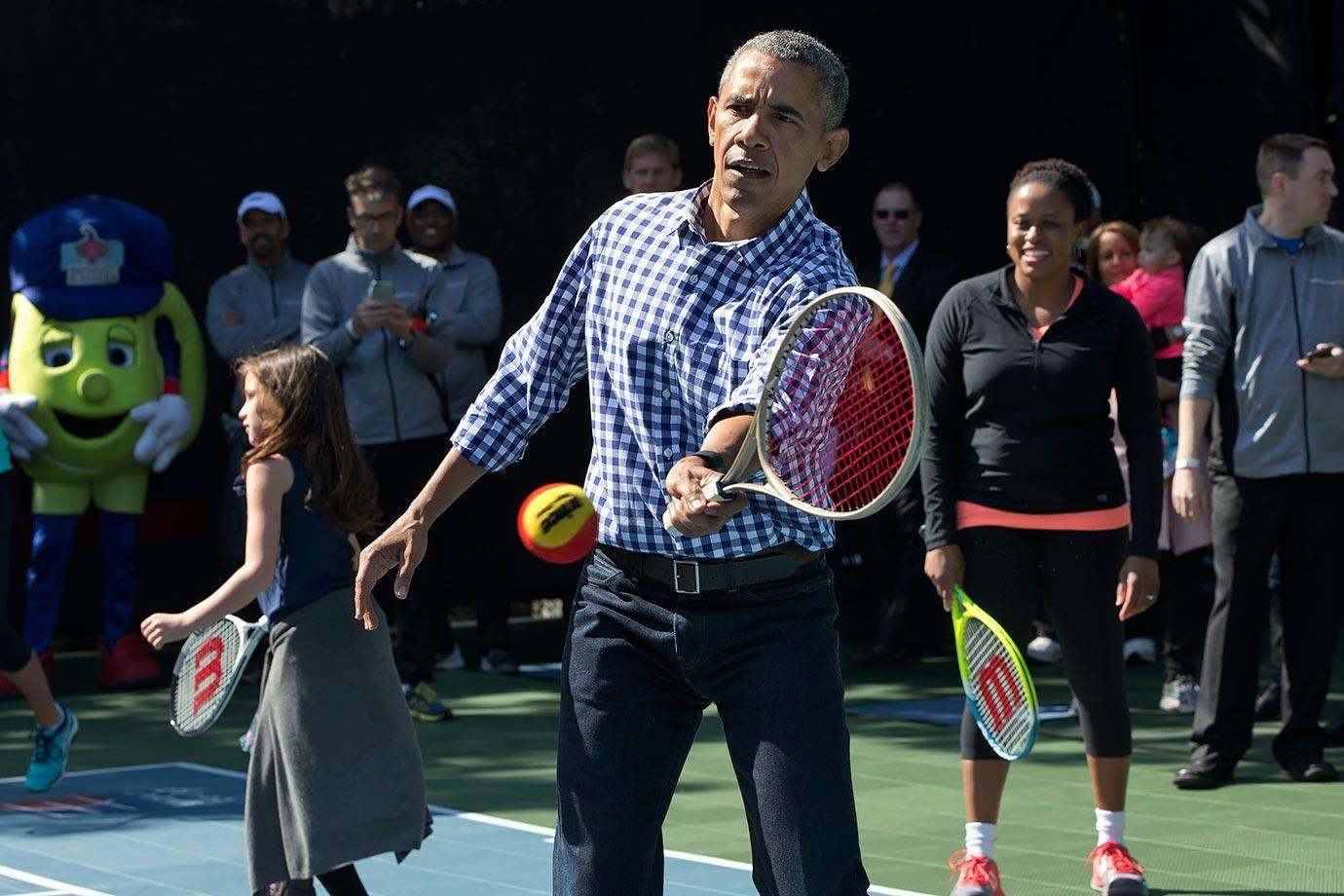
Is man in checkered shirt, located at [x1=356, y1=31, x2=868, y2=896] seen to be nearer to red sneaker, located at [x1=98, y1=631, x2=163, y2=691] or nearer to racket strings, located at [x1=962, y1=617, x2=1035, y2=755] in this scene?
racket strings, located at [x1=962, y1=617, x2=1035, y2=755]

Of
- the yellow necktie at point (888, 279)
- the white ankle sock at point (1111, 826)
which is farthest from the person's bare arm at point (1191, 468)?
the yellow necktie at point (888, 279)

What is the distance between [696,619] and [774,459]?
0.34 m

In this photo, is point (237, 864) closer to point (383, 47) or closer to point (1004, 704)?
point (1004, 704)

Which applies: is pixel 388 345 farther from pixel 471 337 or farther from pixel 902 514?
pixel 902 514

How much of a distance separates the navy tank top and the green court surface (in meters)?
0.51

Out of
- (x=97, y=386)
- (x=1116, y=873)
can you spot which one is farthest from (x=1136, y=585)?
(x=97, y=386)

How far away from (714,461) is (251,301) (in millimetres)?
7346

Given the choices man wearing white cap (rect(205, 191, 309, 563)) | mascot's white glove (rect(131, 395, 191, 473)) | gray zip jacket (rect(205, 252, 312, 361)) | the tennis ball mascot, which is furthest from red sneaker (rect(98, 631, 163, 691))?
gray zip jacket (rect(205, 252, 312, 361))

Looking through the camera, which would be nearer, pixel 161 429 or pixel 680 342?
pixel 680 342

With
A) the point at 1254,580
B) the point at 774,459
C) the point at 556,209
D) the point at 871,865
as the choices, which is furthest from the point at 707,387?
the point at 556,209

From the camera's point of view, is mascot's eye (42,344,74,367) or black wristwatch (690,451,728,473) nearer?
black wristwatch (690,451,728,473)

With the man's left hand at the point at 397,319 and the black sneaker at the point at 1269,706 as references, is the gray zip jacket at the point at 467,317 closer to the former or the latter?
the man's left hand at the point at 397,319

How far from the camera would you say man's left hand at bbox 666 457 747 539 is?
368cm

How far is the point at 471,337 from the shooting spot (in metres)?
10.7
